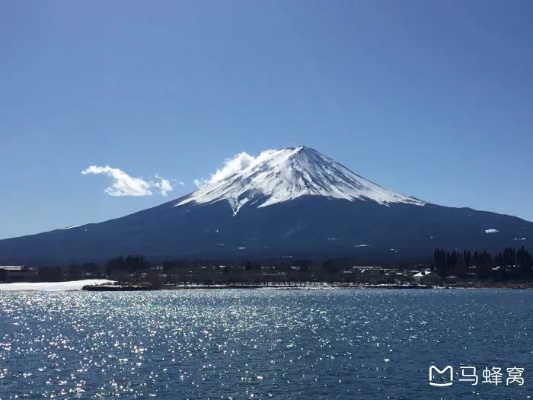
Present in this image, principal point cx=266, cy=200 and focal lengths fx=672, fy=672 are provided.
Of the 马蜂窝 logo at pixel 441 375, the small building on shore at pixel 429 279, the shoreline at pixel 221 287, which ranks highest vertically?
the small building on shore at pixel 429 279

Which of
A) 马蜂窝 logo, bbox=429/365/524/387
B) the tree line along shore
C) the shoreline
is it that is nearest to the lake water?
马蜂窝 logo, bbox=429/365/524/387

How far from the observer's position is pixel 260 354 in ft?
110

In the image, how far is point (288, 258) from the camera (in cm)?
19712

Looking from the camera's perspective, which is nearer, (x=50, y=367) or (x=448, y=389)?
(x=448, y=389)

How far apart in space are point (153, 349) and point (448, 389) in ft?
55.0

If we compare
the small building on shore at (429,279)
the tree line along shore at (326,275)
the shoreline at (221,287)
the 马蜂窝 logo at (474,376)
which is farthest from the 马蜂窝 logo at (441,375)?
the small building on shore at (429,279)

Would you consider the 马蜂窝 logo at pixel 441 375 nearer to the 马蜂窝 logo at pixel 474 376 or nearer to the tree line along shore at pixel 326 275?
the 马蜂窝 logo at pixel 474 376

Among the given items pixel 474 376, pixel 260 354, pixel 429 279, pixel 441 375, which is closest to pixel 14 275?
pixel 429 279

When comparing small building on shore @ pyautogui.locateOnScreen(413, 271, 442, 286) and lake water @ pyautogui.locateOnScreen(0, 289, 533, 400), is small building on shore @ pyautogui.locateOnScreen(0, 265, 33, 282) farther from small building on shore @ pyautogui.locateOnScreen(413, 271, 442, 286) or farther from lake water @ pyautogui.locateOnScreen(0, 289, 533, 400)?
lake water @ pyautogui.locateOnScreen(0, 289, 533, 400)

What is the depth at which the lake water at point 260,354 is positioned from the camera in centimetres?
2488

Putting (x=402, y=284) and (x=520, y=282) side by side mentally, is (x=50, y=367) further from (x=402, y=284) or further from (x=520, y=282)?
(x=520, y=282)

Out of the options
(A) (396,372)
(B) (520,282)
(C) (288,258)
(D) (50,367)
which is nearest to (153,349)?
(D) (50,367)

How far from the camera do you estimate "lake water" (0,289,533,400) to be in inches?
979

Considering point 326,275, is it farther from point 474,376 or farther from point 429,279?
point 474,376
